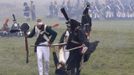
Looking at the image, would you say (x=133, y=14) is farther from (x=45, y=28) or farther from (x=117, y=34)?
(x=45, y=28)

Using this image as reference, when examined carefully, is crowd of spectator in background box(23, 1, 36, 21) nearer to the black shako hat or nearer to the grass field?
the grass field

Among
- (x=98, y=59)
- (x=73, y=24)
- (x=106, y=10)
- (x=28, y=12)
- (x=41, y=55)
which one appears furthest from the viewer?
(x=106, y=10)

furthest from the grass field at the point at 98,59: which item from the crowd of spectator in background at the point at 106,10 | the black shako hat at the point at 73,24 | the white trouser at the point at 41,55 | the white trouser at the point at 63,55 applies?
the crowd of spectator in background at the point at 106,10

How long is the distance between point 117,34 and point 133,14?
25781 millimetres

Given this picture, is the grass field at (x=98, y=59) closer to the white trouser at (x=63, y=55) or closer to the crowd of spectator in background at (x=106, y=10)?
the white trouser at (x=63, y=55)

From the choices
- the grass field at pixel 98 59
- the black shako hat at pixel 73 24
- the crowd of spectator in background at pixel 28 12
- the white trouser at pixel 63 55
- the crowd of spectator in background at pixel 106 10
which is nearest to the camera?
the black shako hat at pixel 73 24

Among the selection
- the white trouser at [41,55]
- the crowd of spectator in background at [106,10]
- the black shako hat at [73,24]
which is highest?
the black shako hat at [73,24]

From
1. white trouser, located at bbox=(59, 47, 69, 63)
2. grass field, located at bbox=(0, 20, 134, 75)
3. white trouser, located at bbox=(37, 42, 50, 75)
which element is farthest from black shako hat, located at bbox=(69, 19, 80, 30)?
grass field, located at bbox=(0, 20, 134, 75)

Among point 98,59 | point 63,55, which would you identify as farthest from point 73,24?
point 98,59

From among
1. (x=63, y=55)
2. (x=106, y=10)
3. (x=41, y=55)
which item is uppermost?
(x=63, y=55)

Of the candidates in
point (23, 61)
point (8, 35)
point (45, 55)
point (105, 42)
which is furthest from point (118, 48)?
point (8, 35)

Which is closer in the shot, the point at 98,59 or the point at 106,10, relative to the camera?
the point at 98,59

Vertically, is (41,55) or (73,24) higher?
(73,24)

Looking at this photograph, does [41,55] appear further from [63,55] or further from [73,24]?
[73,24]
